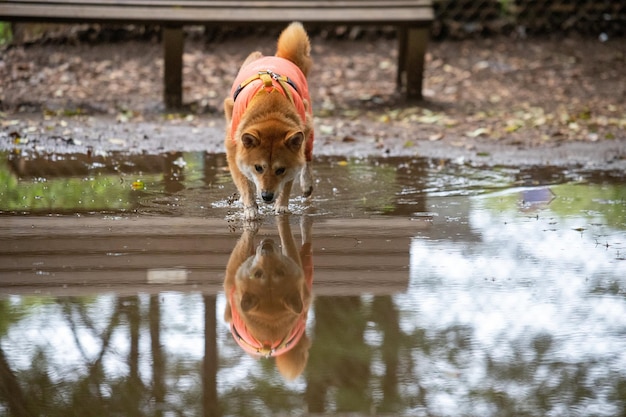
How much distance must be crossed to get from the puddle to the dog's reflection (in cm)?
5

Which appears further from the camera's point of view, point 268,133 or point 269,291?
point 268,133

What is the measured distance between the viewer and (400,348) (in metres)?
3.83

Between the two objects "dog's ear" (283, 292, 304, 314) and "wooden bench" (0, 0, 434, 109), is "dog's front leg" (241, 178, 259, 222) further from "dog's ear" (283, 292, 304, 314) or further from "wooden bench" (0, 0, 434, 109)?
"wooden bench" (0, 0, 434, 109)

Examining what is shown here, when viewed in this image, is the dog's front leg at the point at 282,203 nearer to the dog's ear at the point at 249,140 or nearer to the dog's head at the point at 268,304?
the dog's ear at the point at 249,140

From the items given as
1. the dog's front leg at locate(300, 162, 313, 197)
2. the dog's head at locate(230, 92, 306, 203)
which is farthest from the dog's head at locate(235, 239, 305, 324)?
the dog's front leg at locate(300, 162, 313, 197)

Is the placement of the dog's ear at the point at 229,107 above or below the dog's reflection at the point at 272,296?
above

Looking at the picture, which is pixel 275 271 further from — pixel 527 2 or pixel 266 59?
pixel 527 2

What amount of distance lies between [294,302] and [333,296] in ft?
0.72

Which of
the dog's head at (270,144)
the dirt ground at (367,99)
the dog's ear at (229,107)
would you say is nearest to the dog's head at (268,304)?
the dog's head at (270,144)

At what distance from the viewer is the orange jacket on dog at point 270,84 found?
5.85 metres

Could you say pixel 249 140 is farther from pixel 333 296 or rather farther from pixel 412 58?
pixel 412 58

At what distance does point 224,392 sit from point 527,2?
431 inches

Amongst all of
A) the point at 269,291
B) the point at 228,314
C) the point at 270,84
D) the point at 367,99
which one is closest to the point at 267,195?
the point at 270,84

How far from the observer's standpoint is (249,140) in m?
5.56
